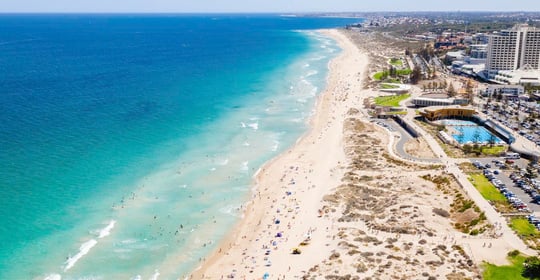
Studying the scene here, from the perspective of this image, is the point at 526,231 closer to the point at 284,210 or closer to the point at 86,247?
the point at 284,210

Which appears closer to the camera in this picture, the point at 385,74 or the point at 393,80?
the point at 393,80

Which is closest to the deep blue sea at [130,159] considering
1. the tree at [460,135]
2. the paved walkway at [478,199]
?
the paved walkway at [478,199]

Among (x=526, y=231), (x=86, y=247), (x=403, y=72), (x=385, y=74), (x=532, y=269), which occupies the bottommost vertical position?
(x=86, y=247)

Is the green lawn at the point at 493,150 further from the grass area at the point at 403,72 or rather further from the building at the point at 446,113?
the grass area at the point at 403,72

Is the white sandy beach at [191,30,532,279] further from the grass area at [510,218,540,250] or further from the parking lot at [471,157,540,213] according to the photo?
the parking lot at [471,157,540,213]

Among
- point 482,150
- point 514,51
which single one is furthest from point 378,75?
point 482,150

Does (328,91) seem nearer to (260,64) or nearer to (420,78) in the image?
(420,78)
